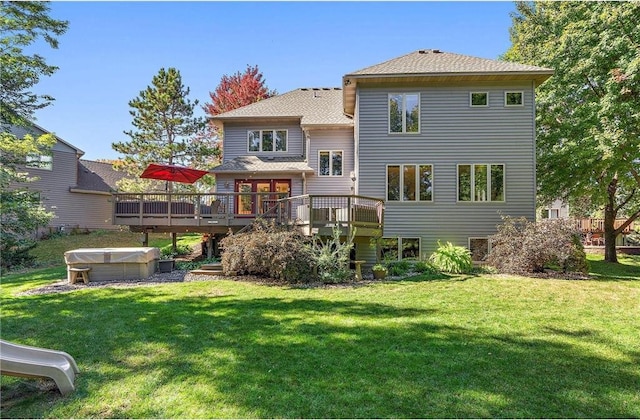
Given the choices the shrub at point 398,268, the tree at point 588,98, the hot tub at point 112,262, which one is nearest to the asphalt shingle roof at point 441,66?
the tree at point 588,98

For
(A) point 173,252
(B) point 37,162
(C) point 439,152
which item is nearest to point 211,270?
(A) point 173,252

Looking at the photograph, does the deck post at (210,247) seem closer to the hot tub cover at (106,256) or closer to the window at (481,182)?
the hot tub cover at (106,256)

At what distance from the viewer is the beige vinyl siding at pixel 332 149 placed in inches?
653

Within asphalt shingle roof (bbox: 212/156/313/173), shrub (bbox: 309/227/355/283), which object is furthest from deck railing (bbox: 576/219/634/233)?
shrub (bbox: 309/227/355/283)

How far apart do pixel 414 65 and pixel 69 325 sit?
13.5m

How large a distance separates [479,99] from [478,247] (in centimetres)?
568

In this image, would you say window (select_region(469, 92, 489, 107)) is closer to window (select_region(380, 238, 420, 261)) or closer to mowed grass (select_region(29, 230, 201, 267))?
window (select_region(380, 238, 420, 261))

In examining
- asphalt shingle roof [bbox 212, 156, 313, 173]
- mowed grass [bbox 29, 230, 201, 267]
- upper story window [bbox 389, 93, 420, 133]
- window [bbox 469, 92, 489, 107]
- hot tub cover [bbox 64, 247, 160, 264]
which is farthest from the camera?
asphalt shingle roof [bbox 212, 156, 313, 173]

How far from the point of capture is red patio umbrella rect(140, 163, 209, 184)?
14.2 m

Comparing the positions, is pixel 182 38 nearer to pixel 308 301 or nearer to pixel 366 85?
pixel 366 85

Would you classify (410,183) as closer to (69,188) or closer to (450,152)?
(450,152)

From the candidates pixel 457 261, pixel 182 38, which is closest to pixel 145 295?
pixel 182 38

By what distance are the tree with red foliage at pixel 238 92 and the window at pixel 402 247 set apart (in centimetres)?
2025

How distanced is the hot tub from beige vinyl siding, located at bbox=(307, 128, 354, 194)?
26.4 ft
